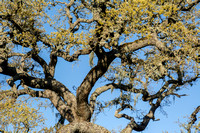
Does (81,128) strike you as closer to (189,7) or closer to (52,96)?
(52,96)

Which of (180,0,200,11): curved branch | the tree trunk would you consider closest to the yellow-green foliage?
the tree trunk

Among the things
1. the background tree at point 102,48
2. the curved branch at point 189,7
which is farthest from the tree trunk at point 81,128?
the curved branch at point 189,7

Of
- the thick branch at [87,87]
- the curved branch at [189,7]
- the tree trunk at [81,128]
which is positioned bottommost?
the tree trunk at [81,128]

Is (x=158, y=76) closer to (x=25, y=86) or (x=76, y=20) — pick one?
(x=76, y=20)

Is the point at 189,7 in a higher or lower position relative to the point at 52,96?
higher

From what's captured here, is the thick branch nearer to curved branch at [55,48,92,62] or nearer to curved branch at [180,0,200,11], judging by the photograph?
curved branch at [55,48,92,62]

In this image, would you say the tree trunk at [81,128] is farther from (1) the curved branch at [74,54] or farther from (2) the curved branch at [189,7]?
(2) the curved branch at [189,7]

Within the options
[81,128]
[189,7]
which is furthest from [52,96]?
[189,7]

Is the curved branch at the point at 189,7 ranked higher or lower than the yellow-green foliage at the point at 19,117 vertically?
higher

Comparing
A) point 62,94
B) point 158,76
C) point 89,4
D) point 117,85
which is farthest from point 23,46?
point 158,76

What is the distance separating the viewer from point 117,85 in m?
20.1

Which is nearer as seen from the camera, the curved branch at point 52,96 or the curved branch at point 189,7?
the curved branch at point 52,96

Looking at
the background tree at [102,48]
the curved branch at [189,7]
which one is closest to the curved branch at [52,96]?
the background tree at [102,48]

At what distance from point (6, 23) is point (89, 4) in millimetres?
6092
